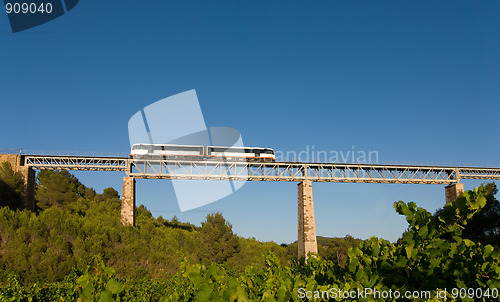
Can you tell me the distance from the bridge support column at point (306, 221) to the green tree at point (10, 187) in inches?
1148

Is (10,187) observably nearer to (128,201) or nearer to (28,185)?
(28,185)

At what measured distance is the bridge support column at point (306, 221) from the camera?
3872cm

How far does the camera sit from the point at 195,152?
135ft

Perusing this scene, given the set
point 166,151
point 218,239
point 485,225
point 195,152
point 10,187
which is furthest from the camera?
point 218,239

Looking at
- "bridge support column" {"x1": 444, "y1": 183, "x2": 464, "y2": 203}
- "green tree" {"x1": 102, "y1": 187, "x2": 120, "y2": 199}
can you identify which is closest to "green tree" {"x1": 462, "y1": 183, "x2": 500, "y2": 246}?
"bridge support column" {"x1": 444, "y1": 183, "x2": 464, "y2": 203}

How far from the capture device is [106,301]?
9.90 ft

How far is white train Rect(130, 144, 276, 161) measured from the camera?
133ft

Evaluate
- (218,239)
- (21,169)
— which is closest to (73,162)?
(21,169)

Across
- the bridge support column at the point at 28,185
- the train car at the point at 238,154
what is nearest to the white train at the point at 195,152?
the train car at the point at 238,154

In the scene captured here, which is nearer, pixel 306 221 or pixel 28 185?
pixel 28 185

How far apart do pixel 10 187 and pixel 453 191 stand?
48287 millimetres

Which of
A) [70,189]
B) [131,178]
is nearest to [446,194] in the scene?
[131,178]

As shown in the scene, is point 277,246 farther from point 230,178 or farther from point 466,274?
point 466,274

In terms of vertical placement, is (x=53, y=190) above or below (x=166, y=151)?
below
